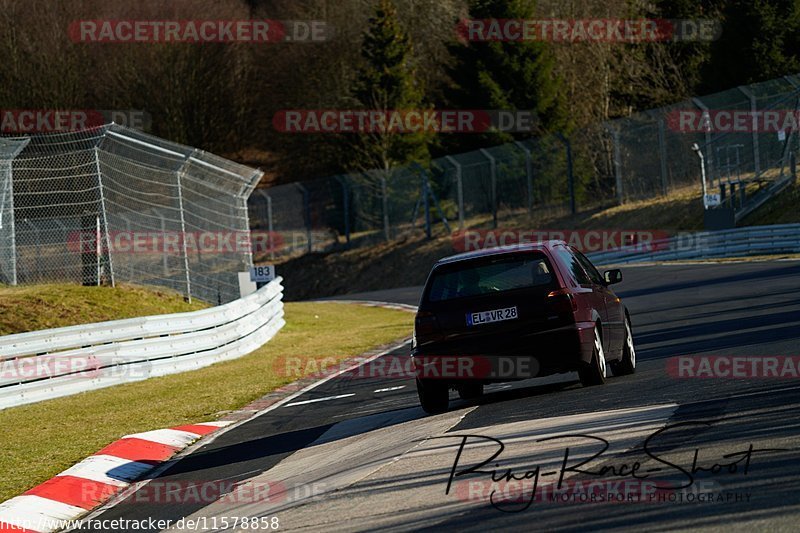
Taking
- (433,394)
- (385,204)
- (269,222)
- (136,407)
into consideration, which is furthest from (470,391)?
(269,222)

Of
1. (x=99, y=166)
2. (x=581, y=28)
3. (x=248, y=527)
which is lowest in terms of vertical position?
(x=248, y=527)

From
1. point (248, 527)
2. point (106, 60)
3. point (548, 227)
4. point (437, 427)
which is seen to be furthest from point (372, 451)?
point (106, 60)

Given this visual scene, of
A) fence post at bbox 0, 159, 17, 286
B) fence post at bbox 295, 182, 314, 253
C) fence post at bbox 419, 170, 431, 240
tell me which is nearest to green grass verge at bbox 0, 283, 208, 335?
fence post at bbox 0, 159, 17, 286

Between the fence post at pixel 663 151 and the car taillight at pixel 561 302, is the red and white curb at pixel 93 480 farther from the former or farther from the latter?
the fence post at pixel 663 151

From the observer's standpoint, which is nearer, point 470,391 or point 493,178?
point 470,391

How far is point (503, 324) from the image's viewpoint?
11180 mm

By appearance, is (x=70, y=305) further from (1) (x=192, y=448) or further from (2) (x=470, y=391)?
(2) (x=470, y=391)

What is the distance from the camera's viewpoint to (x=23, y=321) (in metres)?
21.8

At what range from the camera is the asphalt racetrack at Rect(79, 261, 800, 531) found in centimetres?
652

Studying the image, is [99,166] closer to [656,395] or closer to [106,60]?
[656,395]

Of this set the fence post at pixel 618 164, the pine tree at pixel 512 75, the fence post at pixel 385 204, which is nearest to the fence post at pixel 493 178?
the fence post at pixel 618 164

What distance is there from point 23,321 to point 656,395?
47.3 ft

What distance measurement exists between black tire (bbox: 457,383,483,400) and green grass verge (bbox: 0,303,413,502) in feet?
11.0

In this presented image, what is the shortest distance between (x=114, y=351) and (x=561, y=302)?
9198 millimetres
